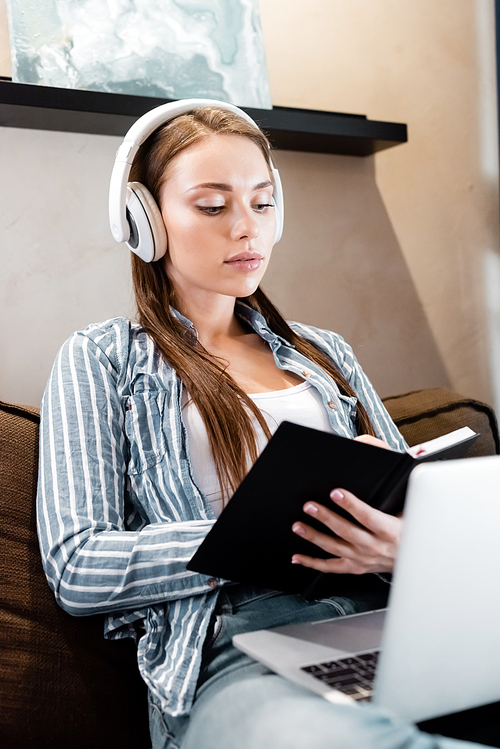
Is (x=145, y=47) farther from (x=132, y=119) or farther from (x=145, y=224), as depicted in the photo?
(x=145, y=224)

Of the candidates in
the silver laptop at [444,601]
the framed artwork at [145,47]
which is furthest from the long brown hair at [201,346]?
the silver laptop at [444,601]

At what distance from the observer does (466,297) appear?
7.58 ft

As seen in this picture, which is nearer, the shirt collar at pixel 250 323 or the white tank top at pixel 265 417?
the white tank top at pixel 265 417

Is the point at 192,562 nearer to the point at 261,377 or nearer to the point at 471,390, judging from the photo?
the point at 261,377

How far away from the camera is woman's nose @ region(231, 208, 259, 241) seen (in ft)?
4.10

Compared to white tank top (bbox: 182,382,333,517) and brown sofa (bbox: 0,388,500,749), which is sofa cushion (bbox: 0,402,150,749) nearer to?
brown sofa (bbox: 0,388,500,749)

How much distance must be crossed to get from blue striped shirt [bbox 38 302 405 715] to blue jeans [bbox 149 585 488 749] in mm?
33


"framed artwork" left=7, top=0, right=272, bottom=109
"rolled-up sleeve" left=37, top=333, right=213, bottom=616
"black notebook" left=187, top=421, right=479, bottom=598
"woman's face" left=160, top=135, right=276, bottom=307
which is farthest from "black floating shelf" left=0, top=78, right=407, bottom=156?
"black notebook" left=187, top=421, right=479, bottom=598

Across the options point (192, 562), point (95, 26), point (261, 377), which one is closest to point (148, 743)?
point (192, 562)

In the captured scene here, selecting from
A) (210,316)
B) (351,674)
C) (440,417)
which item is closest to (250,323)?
(210,316)

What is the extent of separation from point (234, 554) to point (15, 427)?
1.64 ft

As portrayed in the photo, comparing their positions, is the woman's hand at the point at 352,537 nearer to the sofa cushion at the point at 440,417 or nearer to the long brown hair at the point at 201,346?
the long brown hair at the point at 201,346

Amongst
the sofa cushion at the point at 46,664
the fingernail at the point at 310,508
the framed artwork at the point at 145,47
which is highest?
the framed artwork at the point at 145,47

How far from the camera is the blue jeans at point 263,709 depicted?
1.98 feet
